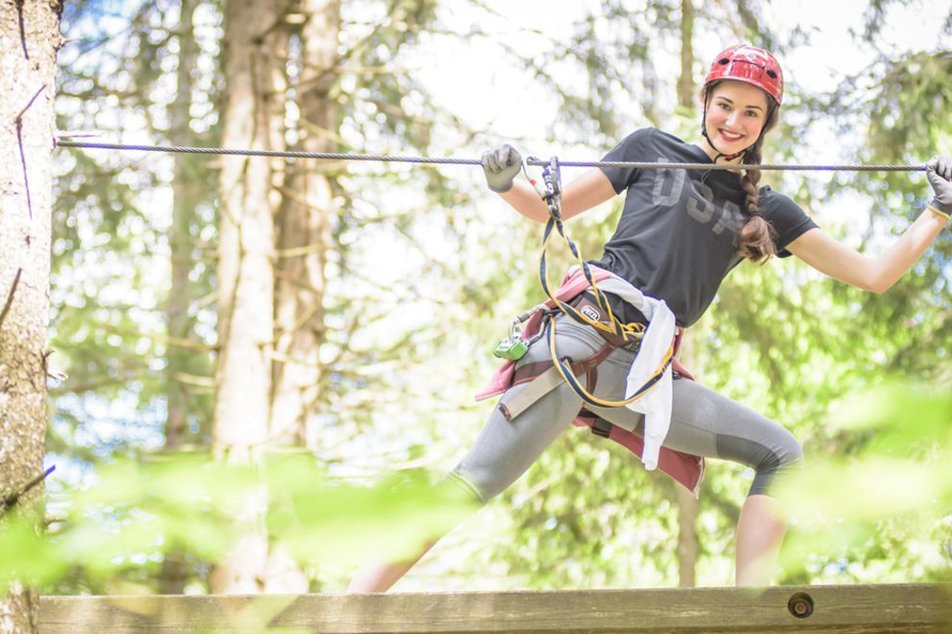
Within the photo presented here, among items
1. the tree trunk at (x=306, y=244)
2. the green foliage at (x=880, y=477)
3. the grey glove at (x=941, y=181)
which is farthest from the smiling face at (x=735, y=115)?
the tree trunk at (x=306, y=244)

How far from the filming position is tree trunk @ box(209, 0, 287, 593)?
5.69m

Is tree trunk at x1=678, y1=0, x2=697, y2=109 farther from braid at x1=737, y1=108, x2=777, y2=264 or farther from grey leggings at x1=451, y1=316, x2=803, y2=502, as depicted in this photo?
grey leggings at x1=451, y1=316, x2=803, y2=502

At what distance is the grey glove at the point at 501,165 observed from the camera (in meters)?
2.63

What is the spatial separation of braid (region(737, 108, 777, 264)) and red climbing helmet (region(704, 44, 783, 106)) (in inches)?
Answer: 3.4

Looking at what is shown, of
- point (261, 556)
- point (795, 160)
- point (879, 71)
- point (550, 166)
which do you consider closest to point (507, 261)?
point (795, 160)

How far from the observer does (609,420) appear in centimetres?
273

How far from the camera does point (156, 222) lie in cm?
946

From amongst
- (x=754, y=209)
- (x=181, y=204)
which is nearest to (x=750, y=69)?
(x=754, y=209)

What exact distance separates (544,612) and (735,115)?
1.33 m

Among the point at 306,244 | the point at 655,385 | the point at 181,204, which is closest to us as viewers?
the point at 655,385

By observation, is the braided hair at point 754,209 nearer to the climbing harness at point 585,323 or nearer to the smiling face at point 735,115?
the smiling face at point 735,115

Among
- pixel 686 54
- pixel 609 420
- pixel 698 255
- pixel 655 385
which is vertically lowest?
pixel 609 420

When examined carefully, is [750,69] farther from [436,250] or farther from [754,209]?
[436,250]

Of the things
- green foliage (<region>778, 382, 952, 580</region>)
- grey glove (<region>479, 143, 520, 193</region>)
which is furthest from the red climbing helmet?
green foliage (<region>778, 382, 952, 580</region>)
